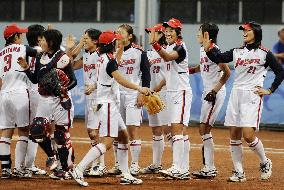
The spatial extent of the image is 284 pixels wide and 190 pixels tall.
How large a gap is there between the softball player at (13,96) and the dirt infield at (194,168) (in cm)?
50

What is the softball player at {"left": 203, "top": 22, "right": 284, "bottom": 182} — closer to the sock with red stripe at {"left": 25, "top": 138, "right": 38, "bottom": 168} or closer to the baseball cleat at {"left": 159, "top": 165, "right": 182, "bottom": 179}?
the baseball cleat at {"left": 159, "top": 165, "right": 182, "bottom": 179}

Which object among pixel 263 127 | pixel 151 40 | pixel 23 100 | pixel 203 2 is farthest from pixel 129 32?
pixel 203 2

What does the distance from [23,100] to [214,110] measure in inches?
132

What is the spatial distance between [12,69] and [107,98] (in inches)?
75.3

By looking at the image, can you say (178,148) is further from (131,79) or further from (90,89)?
(90,89)

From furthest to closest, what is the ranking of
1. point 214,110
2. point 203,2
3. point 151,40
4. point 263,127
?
point 203,2
point 263,127
point 214,110
point 151,40

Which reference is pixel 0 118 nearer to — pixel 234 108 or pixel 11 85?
pixel 11 85

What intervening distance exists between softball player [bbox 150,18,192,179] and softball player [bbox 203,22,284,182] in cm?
65

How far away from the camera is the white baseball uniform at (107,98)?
502 inches

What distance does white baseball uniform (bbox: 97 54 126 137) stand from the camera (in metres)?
12.7

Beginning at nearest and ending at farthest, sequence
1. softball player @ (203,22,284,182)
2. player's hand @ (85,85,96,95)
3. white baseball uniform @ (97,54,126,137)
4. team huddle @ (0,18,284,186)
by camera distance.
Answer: white baseball uniform @ (97,54,126,137), team huddle @ (0,18,284,186), softball player @ (203,22,284,182), player's hand @ (85,85,96,95)

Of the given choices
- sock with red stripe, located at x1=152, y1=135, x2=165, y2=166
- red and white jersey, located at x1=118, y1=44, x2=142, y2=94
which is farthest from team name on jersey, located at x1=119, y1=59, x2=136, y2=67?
sock with red stripe, located at x1=152, y1=135, x2=165, y2=166

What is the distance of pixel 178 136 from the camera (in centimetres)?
1386

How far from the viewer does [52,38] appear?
1309 centimetres
